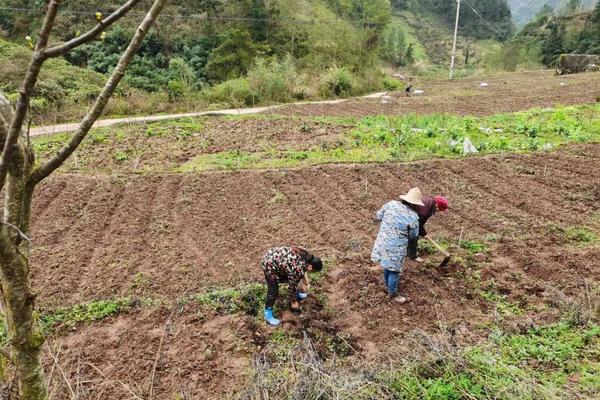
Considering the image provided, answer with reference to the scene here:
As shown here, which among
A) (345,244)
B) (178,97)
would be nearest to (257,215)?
(345,244)

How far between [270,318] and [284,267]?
636 millimetres

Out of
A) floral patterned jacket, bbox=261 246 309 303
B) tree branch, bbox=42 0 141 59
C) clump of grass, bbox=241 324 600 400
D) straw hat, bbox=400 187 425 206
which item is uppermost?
tree branch, bbox=42 0 141 59

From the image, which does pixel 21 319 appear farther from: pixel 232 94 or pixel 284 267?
pixel 232 94

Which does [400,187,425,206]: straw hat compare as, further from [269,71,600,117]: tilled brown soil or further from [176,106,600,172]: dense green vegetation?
[269,71,600,117]: tilled brown soil

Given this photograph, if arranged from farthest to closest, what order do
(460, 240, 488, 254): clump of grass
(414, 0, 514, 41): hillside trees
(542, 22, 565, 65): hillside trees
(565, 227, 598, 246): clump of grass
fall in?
(414, 0, 514, 41): hillside trees < (542, 22, 565, 65): hillside trees < (565, 227, 598, 246): clump of grass < (460, 240, 488, 254): clump of grass

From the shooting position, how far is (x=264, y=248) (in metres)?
6.31

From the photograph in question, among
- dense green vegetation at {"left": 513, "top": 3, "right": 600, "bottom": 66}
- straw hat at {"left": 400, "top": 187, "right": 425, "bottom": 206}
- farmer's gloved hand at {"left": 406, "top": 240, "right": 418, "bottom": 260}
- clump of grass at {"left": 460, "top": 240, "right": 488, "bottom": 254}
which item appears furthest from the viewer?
dense green vegetation at {"left": 513, "top": 3, "right": 600, "bottom": 66}

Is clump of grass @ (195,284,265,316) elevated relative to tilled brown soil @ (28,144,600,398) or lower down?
elevated

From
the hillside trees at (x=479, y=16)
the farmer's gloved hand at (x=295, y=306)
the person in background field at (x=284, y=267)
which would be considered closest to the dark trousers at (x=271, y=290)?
the person in background field at (x=284, y=267)

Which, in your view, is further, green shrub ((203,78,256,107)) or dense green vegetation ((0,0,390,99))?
dense green vegetation ((0,0,390,99))

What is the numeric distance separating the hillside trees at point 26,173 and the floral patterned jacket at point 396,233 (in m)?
3.57

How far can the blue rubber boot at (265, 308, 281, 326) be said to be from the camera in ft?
15.2

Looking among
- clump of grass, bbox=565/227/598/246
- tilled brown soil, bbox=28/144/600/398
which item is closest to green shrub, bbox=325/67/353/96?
tilled brown soil, bbox=28/144/600/398

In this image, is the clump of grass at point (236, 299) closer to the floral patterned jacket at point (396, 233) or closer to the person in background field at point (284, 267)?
the person in background field at point (284, 267)
